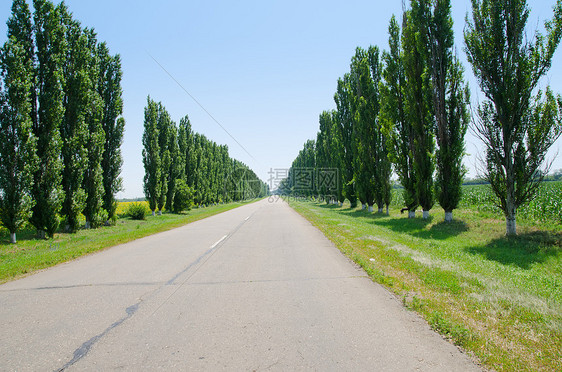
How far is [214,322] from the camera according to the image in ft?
14.0

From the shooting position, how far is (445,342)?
3676 mm

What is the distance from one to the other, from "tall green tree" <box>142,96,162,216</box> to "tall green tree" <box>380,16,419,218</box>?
2227 cm

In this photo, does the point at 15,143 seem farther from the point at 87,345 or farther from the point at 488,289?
the point at 488,289

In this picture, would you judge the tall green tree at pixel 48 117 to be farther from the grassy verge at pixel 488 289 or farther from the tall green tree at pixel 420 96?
the tall green tree at pixel 420 96

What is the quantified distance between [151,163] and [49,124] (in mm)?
15691

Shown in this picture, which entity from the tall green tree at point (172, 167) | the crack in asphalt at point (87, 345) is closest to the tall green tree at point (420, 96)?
the crack in asphalt at point (87, 345)

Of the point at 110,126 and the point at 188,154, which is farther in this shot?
the point at 188,154

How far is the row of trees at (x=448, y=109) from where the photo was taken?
1186 centimetres

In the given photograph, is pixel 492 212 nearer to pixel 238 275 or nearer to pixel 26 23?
pixel 238 275

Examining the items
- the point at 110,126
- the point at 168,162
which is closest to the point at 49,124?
the point at 110,126

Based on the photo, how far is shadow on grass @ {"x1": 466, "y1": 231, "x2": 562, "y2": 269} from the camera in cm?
908

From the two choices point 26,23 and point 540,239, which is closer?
point 540,239

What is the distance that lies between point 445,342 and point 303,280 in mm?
3125

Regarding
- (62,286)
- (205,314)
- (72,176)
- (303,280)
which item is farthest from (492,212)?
(72,176)
